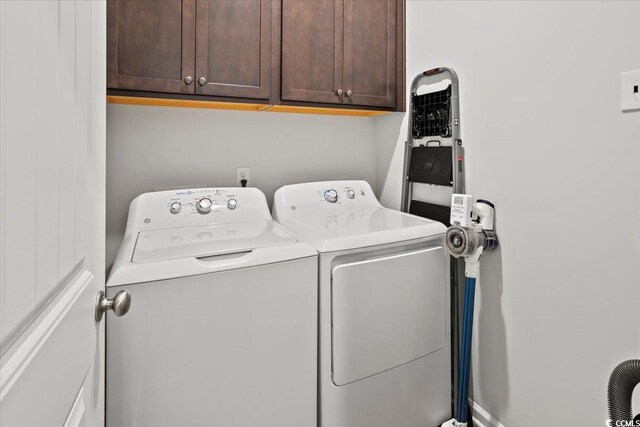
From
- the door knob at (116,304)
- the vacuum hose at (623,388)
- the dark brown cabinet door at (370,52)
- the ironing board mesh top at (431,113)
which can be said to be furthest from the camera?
the dark brown cabinet door at (370,52)

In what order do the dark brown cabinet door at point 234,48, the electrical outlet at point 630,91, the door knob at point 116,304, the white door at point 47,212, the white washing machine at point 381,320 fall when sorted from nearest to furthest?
the white door at point 47,212, the door knob at point 116,304, the electrical outlet at point 630,91, the white washing machine at point 381,320, the dark brown cabinet door at point 234,48

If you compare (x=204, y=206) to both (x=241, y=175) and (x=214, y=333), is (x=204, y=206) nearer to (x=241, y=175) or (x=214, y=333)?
(x=241, y=175)

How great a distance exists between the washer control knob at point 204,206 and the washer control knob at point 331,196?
0.65m

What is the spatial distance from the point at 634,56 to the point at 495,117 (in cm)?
51

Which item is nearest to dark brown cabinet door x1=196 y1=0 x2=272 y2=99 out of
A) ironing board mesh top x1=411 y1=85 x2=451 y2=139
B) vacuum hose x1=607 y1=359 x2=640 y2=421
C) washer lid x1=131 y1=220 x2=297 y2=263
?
washer lid x1=131 y1=220 x2=297 y2=263

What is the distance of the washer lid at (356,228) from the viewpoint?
A: 4.57 feet

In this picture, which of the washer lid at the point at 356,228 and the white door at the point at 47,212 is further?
the washer lid at the point at 356,228

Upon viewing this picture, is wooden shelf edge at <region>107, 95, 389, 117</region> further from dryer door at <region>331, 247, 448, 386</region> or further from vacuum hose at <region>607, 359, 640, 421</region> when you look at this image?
vacuum hose at <region>607, 359, 640, 421</region>

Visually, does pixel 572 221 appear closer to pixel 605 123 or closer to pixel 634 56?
pixel 605 123

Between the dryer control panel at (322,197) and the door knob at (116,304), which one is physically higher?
the dryer control panel at (322,197)

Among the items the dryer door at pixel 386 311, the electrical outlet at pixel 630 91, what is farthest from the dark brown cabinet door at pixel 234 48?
the electrical outlet at pixel 630 91

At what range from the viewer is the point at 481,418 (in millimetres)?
1693

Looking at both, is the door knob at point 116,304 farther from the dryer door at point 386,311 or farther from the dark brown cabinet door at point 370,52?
the dark brown cabinet door at point 370,52

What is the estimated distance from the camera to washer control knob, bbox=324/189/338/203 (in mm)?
2013
